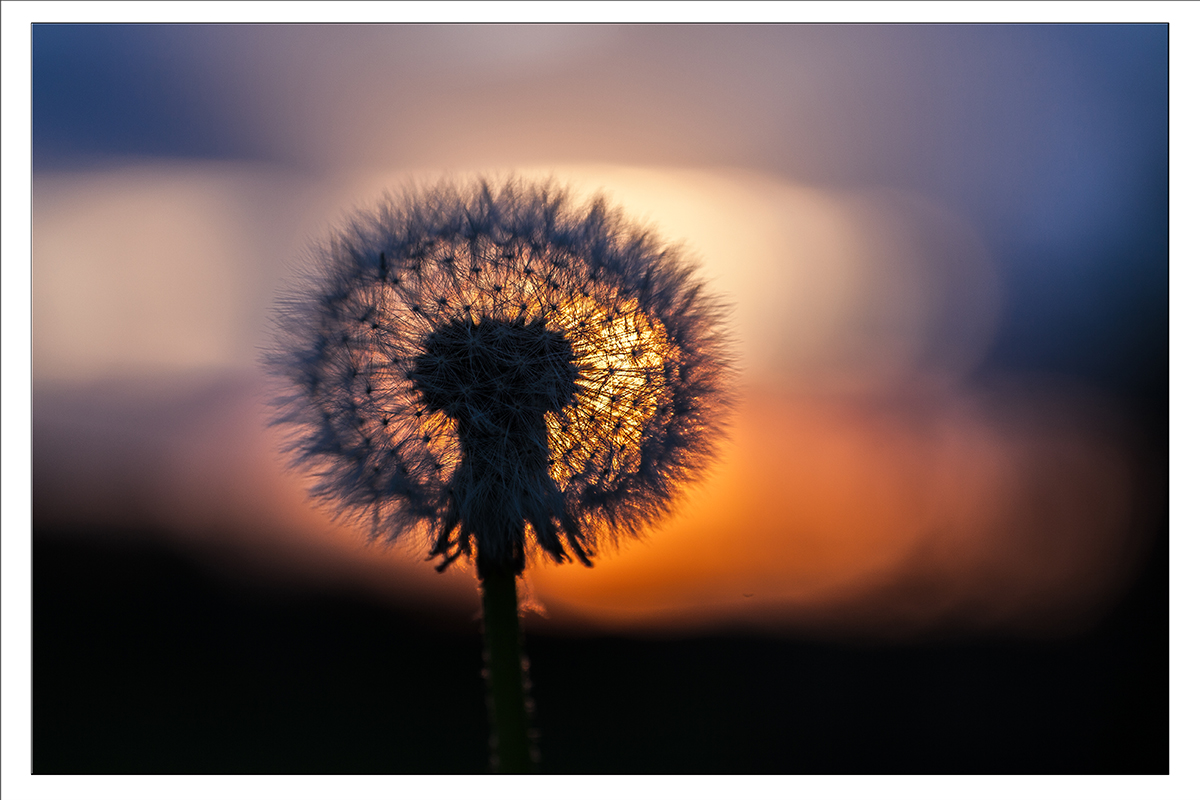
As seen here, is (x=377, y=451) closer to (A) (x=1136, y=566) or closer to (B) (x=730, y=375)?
(B) (x=730, y=375)

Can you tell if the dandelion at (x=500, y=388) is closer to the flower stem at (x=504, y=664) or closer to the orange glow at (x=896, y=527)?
the flower stem at (x=504, y=664)

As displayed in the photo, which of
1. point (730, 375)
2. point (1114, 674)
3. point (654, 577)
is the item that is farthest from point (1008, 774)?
point (730, 375)

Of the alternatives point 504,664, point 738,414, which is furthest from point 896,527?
point 504,664

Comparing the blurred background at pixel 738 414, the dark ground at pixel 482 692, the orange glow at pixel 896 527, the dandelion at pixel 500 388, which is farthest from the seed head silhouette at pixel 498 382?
the dark ground at pixel 482 692

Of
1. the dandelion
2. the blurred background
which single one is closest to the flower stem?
the dandelion

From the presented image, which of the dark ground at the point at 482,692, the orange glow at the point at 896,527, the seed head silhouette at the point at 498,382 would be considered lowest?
the dark ground at the point at 482,692

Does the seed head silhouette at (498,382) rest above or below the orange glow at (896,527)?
above

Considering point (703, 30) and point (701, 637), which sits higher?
point (703, 30)

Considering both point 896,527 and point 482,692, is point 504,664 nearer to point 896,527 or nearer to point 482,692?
point 482,692
